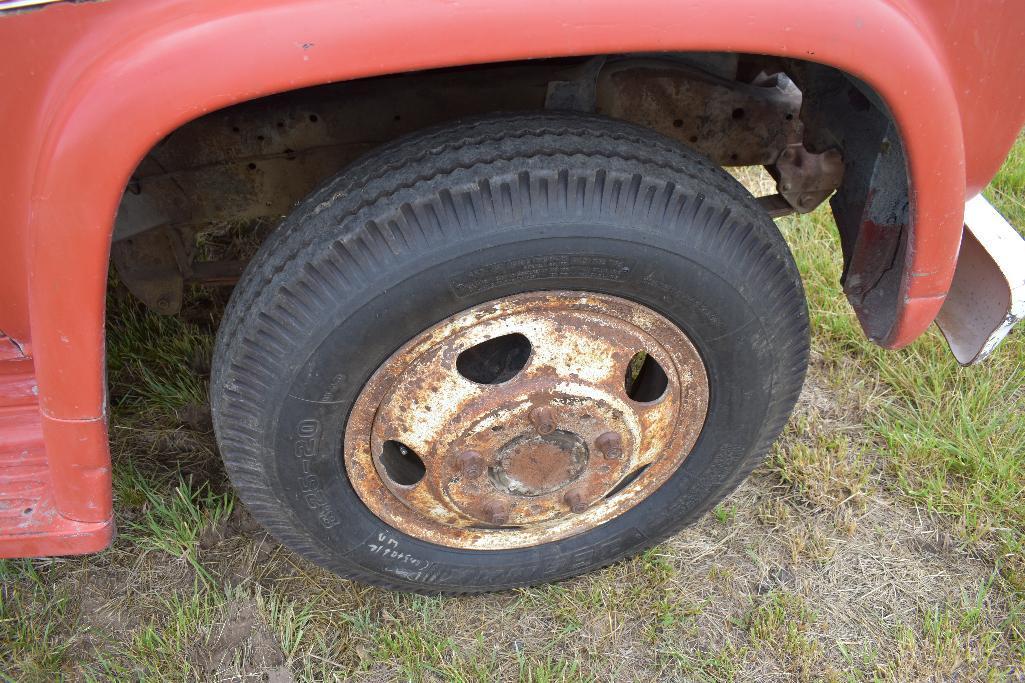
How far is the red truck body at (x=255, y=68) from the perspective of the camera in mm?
1126

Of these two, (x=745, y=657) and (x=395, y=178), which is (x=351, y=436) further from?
(x=745, y=657)

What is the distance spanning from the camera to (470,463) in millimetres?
1721

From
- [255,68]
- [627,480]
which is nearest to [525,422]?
[627,480]

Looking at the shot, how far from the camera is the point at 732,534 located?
7.45 ft

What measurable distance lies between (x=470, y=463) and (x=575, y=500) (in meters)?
0.29

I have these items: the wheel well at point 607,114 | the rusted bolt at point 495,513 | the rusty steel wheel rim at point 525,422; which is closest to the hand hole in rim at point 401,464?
the rusty steel wheel rim at point 525,422

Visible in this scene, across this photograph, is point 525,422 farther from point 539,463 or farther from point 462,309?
point 462,309

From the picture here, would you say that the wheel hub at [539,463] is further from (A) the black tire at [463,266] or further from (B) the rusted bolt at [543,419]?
(A) the black tire at [463,266]

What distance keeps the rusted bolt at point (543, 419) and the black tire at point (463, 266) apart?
30cm

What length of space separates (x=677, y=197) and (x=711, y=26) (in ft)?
1.06

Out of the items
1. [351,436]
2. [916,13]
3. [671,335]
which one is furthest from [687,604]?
[916,13]

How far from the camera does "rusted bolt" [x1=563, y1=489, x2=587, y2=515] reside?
185 cm

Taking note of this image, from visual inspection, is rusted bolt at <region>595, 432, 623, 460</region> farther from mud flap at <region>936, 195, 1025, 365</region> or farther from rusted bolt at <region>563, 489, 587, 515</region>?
mud flap at <region>936, 195, 1025, 365</region>

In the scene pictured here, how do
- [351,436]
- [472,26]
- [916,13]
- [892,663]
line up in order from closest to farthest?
1. [472,26]
2. [916,13]
3. [351,436]
4. [892,663]
